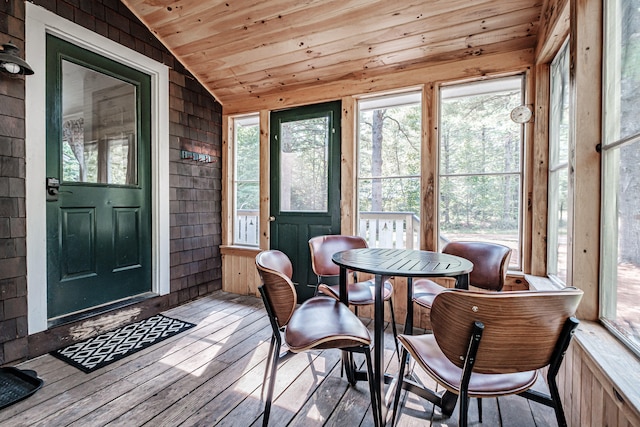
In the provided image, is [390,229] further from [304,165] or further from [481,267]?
[481,267]

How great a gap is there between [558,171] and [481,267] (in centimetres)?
91

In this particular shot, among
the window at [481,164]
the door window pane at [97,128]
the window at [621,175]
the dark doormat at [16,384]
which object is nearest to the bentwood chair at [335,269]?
the window at [481,164]

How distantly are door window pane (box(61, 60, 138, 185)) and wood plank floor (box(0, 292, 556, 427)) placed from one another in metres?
1.53

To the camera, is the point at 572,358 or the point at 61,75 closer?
the point at 572,358

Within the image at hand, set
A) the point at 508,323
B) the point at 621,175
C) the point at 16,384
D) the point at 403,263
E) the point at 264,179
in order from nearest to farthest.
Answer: the point at 508,323 < the point at 621,175 < the point at 403,263 < the point at 16,384 < the point at 264,179

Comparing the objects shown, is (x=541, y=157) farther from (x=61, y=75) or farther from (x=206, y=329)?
(x=61, y=75)

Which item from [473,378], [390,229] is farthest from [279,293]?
[390,229]

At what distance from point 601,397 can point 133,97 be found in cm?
390

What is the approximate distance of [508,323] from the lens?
0.97 metres

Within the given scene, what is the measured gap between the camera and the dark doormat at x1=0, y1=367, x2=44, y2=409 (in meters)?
1.74

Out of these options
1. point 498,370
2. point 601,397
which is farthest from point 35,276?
point 601,397

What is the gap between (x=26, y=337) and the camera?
2.20m

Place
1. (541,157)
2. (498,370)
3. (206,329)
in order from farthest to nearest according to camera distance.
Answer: (206,329) → (541,157) → (498,370)

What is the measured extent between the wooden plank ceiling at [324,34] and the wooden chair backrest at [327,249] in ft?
5.47
